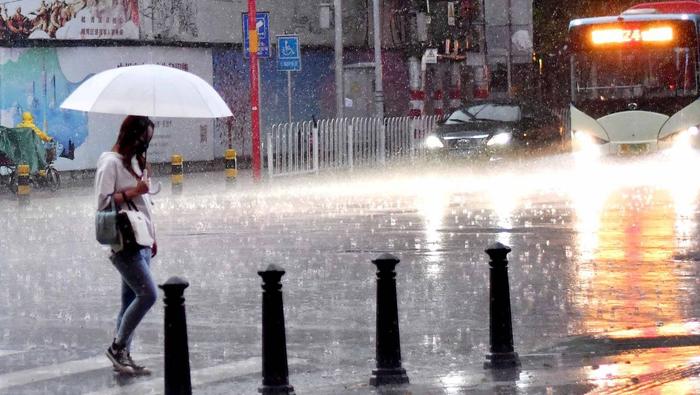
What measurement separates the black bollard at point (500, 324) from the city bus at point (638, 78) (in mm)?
22207

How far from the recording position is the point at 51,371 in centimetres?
991

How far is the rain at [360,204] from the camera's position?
9.72 metres

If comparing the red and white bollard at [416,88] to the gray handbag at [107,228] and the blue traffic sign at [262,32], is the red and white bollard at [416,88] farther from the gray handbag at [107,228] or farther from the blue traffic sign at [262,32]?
the gray handbag at [107,228]

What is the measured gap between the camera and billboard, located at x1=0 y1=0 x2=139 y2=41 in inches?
1305

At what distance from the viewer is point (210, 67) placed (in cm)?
4012

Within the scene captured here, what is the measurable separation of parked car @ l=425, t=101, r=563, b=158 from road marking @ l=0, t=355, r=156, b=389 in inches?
917

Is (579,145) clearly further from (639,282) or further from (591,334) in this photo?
(591,334)

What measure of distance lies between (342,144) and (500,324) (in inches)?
977

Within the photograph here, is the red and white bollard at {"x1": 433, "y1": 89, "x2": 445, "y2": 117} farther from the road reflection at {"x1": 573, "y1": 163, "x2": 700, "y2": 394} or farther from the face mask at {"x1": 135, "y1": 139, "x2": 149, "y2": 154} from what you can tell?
the face mask at {"x1": 135, "y1": 139, "x2": 149, "y2": 154}

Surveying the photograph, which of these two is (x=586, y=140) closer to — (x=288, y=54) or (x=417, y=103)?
(x=288, y=54)

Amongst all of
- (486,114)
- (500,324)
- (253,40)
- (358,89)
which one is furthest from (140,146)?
(358,89)

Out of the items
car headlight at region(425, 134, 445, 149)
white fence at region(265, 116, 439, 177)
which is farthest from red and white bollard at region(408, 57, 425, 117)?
car headlight at region(425, 134, 445, 149)

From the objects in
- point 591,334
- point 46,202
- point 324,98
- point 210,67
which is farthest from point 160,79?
point 324,98

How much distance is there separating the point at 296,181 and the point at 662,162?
7.52 meters
